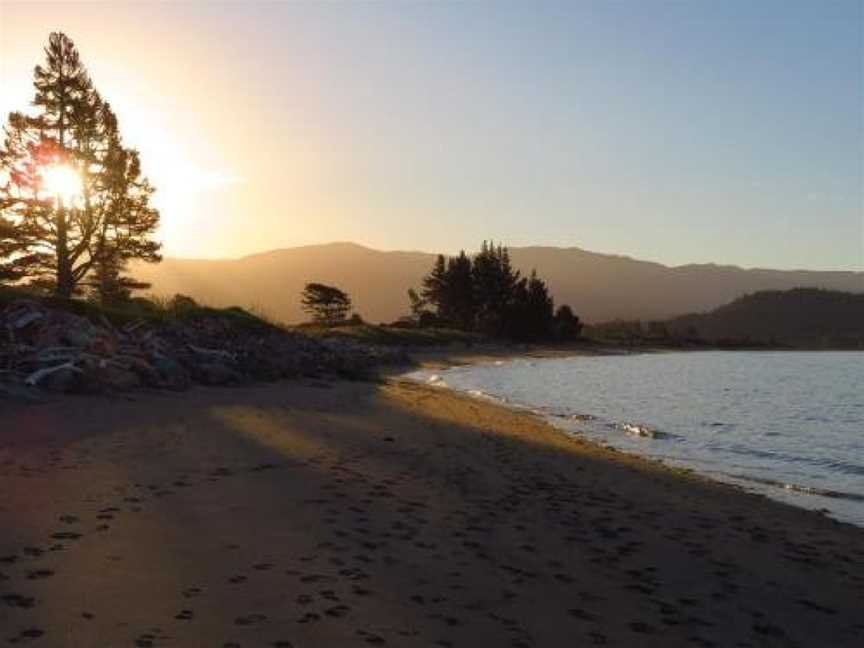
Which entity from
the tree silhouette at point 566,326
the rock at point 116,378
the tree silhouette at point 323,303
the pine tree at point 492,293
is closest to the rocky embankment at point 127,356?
the rock at point 116,378

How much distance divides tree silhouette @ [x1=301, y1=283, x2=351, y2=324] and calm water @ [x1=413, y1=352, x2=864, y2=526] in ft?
139

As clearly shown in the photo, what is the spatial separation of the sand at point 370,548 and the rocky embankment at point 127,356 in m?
1.83

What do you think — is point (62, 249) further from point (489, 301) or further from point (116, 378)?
point (489, 301)

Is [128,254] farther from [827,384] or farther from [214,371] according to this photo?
[827,384]

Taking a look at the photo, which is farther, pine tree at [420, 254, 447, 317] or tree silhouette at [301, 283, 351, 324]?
pine tree at [420, 254, 447, 317]

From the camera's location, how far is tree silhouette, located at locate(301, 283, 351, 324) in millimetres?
96875

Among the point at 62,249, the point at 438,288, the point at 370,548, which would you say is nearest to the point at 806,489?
the point at 370,548

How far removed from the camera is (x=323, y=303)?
97250 millimetres

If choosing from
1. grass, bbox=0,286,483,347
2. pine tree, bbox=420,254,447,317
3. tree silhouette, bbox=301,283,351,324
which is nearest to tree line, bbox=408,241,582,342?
pine tree, bbox=420,254,447,317

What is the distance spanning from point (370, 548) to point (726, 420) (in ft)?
79.9

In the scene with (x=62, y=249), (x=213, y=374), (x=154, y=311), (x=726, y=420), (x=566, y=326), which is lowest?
(x=726, y=420)

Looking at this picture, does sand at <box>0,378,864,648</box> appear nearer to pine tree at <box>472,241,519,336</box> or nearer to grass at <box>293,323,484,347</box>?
grass at <box>293,323,484,347</box>

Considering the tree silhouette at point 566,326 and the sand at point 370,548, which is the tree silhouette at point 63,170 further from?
the tree silhouette at point 566,326

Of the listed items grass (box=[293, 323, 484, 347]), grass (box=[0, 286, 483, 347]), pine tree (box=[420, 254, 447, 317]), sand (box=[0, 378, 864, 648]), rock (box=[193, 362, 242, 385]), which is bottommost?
sand (box=[0, 378, 864, 648])
